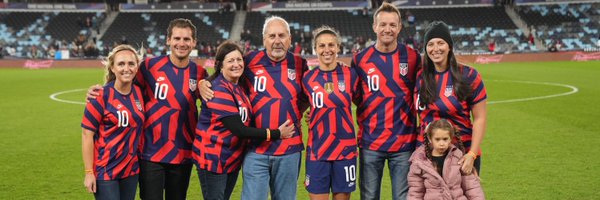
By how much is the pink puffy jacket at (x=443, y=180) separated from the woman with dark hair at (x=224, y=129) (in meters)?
1.09

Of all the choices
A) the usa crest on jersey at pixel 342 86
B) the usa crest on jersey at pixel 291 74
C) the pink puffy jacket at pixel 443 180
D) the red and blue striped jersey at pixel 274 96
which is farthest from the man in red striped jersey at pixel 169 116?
the pink puffy jacket at pixel 443 180

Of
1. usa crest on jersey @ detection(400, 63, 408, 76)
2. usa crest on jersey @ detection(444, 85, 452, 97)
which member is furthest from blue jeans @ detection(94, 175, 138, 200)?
usa crest on jersey @ detection(444, 85, 452, 97)

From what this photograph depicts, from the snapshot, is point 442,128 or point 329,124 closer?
point 442,128

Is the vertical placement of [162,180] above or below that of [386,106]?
below

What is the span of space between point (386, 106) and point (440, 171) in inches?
27.8

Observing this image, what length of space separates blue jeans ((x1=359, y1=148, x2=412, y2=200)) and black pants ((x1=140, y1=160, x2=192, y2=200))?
1.57 meters

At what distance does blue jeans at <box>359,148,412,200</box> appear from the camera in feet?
16.9

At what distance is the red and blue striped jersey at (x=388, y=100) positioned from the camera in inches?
200

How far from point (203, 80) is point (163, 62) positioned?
51cm

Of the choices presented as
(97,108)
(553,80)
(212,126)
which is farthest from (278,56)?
(553,80)

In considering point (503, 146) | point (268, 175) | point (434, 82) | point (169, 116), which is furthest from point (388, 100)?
point (503, 146)

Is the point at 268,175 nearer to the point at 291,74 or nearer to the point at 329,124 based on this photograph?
the point at 329,124

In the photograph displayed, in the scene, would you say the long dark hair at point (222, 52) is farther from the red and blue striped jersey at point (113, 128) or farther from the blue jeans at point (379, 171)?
the blue jeans at point (379, 171)

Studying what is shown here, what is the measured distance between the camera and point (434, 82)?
4887 millimetres
